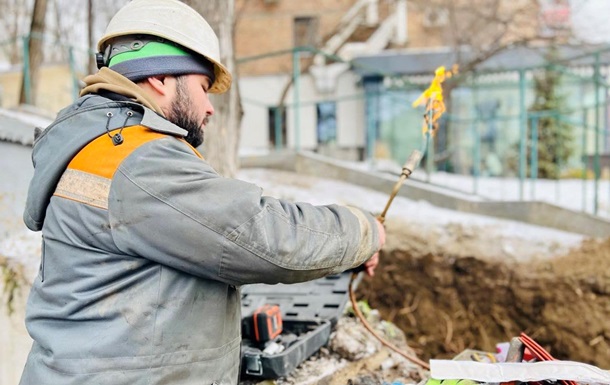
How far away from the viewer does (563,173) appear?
48.3 ft

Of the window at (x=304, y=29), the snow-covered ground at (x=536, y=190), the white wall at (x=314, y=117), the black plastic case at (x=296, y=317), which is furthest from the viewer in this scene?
the window at (x=304, y=29)

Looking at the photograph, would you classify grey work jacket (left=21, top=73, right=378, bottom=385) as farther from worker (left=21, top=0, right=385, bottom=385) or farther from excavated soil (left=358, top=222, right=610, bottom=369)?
excavated soil (left=358, top=222, right=610, bottom=369)

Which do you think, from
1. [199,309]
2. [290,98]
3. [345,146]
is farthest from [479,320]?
[290,98]

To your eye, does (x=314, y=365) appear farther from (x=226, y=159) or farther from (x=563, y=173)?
(x=563, y=173)

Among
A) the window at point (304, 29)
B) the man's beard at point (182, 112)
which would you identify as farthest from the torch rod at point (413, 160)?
the window at point (304, 29)

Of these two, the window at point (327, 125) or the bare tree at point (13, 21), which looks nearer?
the window at point (327, 125)

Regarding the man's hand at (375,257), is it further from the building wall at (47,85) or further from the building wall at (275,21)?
the building wall at (275,21)

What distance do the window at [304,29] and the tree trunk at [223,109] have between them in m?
19.0

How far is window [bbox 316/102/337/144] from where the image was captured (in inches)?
805

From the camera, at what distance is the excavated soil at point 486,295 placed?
5.53 metres

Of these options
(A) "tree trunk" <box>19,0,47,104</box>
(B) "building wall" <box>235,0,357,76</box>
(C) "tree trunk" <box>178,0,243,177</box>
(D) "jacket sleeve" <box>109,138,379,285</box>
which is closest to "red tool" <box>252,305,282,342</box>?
(D) "jacket sleeve" <box>109,138,379,285</box>

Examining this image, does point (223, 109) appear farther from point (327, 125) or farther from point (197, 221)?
point (327, 125)

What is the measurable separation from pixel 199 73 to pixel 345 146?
60.8ft

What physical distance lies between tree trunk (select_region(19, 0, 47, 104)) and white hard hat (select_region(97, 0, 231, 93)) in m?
8.84
